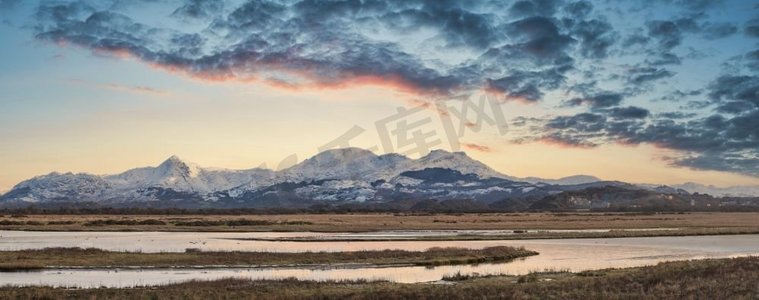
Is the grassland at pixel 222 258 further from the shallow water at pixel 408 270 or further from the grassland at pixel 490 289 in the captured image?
the grassland at pixel 490 289

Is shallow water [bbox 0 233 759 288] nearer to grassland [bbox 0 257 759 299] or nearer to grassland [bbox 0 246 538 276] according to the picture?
grassland [bbox 0 246 538 276]

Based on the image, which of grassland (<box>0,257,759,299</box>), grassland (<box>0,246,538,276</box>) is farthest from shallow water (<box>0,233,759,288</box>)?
grassland (<box>0,257,759,299</box>)

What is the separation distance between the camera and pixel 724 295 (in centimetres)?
2931

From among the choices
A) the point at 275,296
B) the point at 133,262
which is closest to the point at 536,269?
the point at 275,296

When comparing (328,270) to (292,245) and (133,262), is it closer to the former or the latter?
(133,262)

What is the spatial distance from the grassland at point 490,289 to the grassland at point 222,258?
14289 millimetres

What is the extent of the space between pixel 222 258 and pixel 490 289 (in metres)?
27.3

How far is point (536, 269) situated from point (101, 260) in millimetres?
31597

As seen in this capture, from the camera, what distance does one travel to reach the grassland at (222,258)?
1977 inches

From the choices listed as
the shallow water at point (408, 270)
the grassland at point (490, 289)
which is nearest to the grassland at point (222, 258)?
the shallow water at point (408, 270)

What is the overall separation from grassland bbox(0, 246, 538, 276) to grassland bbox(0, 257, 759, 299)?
14.3 meters

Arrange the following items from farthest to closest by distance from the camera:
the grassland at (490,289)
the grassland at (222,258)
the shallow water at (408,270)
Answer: the grassland at (222,258)
the shallow water at (408,270)
the grassland at (490,289)

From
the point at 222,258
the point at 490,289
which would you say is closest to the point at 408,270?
the point at 222,258

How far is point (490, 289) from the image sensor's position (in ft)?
109
